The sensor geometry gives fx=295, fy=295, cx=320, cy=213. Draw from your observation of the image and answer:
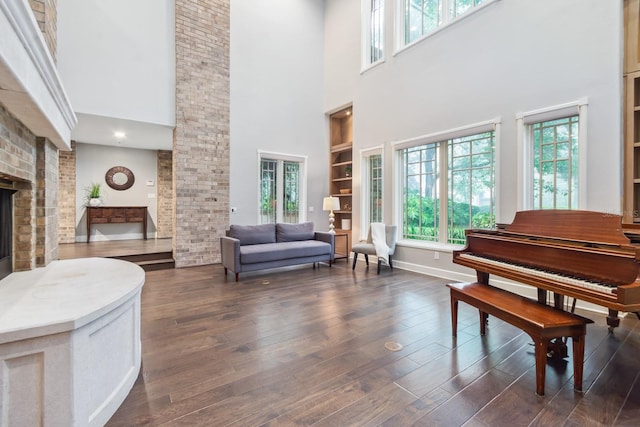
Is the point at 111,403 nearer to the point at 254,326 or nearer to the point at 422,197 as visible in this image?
the point at 254,326

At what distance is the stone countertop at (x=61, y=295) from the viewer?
128cm

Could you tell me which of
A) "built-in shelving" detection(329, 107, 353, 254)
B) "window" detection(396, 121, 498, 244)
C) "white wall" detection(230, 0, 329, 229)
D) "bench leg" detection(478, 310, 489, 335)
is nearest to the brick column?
"white wall" detection(230, 0, 329, 229)

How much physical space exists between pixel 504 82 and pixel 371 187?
9.41ft

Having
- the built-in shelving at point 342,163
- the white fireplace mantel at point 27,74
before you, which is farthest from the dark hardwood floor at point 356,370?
the built-in shelving at point 342,163

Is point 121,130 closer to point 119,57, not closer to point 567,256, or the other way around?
point 119,57

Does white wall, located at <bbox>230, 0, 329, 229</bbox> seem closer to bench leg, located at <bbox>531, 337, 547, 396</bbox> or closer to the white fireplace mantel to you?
the white fireplace mantel

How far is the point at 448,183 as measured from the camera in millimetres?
4754

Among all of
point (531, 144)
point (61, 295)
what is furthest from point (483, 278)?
point (61, 295)

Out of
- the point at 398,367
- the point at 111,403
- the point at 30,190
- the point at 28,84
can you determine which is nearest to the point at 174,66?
the point at 30,190

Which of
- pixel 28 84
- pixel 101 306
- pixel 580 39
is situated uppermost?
pixel 580 39

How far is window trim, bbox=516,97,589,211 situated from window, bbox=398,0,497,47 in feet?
5.82

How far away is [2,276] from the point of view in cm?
217

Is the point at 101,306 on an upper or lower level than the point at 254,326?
upper

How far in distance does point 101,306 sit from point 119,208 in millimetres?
6904
